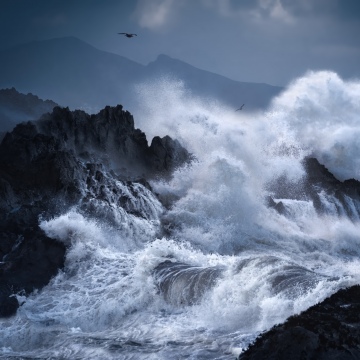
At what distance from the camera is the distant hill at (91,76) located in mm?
72812

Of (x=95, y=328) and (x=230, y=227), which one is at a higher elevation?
(x=230, y=227)

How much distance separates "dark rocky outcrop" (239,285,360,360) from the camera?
6621 mm

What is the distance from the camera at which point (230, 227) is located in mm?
22266

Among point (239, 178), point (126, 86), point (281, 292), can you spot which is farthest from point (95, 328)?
point (126, 86)

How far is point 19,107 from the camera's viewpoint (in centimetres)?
A: 4209

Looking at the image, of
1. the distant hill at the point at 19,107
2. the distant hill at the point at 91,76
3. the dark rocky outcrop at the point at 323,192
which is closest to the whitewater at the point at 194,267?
the dark rocky outcrop at the point at 323,192

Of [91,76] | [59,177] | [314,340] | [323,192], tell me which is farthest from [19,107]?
[91,76]

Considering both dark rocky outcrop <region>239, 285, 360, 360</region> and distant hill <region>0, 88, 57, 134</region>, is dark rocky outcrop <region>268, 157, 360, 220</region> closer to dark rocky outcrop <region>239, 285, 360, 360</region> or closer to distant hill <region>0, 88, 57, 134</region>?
dark rocky outcrop <region>239, 285, 360, 360</region>

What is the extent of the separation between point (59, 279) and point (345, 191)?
20.4 metres

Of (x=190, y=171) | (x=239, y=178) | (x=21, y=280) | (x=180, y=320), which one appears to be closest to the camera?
(x=180, y=320)

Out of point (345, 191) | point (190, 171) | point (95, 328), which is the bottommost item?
point (95, 328)

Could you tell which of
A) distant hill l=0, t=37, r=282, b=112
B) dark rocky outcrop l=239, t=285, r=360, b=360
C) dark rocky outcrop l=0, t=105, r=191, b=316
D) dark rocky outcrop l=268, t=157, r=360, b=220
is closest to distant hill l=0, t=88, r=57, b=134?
dark rocky outcrop l=0, t=105, r=191, b=316

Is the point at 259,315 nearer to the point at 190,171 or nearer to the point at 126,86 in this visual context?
the point at 190,171

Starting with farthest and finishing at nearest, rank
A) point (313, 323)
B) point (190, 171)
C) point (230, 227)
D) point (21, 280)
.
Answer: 1. point (190, 171)
2. point (230, 227)
3. point (21, 280)
4. point (313, 323)
